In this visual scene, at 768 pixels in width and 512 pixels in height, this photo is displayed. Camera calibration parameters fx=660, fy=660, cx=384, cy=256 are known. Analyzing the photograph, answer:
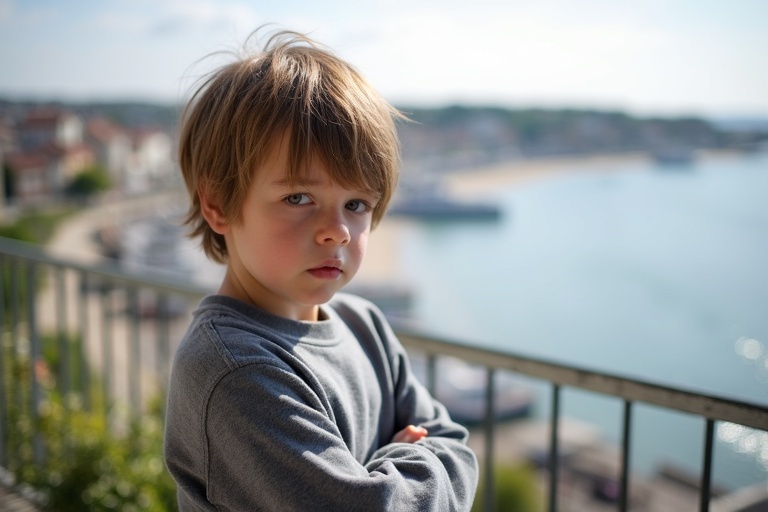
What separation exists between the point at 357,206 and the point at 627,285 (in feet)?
129

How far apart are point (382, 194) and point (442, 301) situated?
39.7 m

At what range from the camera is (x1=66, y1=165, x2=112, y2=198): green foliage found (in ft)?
74.4

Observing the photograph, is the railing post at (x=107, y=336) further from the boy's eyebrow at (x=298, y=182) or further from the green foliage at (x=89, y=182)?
the green foliage at (x=89, y=182)

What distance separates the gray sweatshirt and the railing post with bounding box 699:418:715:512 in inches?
19.6

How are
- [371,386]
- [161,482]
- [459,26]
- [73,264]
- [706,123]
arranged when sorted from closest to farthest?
[371,386]
[73,264]
[161,482]
[706,123]
[459,26]

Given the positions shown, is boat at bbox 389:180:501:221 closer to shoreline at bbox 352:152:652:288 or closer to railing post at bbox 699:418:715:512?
shoreline at bbox 352:152:652:288

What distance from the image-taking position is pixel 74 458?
2.50 meters

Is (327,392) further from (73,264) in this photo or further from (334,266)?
(73,264)

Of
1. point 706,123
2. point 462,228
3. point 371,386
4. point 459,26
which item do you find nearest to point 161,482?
point 371,386

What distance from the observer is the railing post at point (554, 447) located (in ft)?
4.59

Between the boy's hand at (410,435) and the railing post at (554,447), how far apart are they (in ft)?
1.62

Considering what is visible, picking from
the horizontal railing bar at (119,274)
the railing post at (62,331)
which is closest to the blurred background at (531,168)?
the horizontal railing bar at (119,274)

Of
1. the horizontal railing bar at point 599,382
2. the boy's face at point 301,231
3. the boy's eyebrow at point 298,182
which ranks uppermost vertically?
the boy's eyebrow at point 298,182

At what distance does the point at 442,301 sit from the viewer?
40406mm
